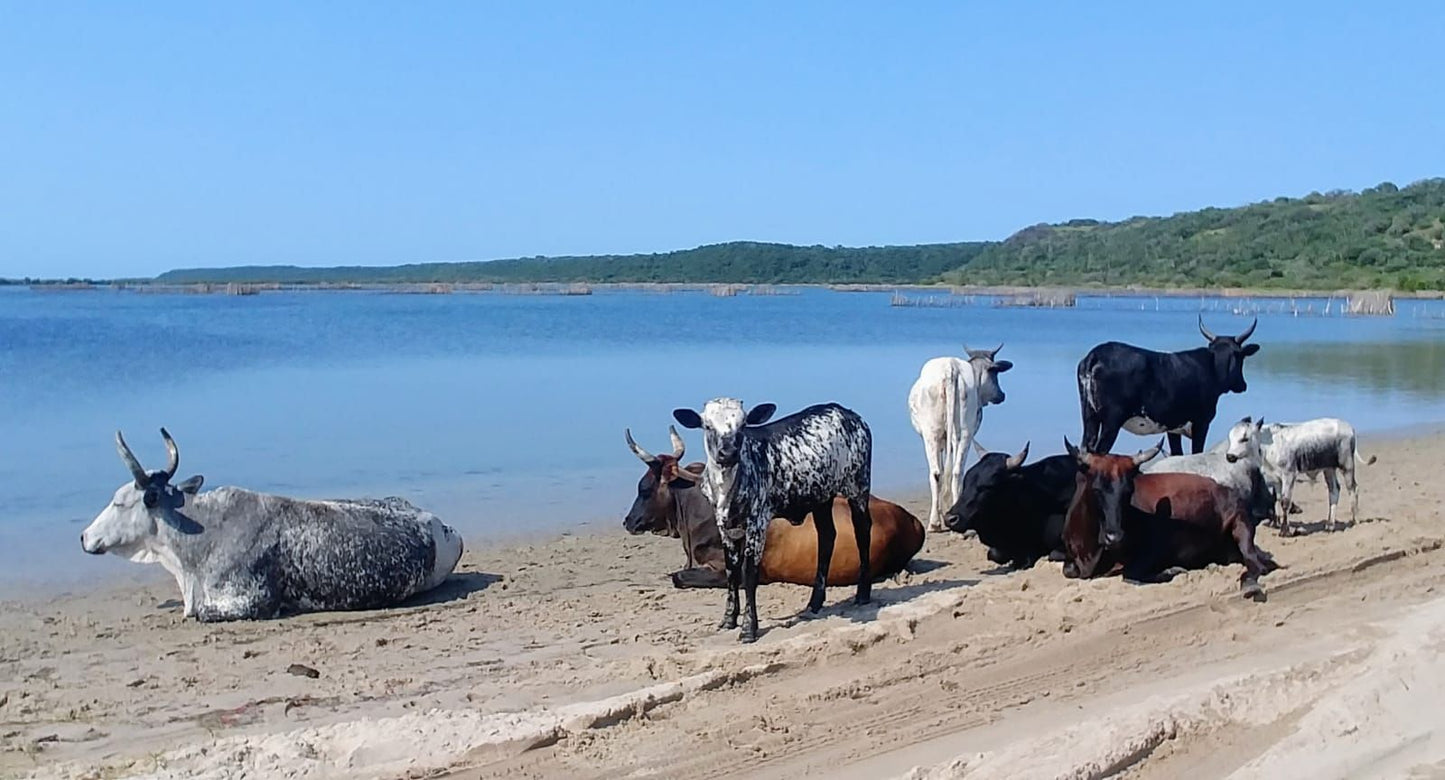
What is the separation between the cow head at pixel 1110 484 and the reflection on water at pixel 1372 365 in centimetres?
1815

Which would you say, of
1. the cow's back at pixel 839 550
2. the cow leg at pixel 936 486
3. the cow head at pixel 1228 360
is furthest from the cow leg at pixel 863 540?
the cow head at pixel 1228 360

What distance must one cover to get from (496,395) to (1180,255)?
3443 inches

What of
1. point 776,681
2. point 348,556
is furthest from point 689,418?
point 348,556

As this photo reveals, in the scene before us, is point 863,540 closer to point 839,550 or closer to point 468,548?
point 839,550

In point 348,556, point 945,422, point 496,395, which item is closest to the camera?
point 348,556

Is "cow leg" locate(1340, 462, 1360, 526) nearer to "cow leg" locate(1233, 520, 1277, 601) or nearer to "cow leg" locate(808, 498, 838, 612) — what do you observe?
"cow leg" locate(1233, 520, 1277, 601)

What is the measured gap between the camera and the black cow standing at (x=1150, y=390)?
13.2 m

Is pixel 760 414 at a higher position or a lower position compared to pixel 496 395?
higher

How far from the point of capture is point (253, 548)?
368 inches

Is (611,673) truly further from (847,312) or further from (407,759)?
(847,312)

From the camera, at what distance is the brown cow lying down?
32.0ft

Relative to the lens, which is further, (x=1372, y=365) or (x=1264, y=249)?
(x=1264, y=249)

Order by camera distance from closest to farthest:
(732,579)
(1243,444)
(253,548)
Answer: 1. (732,579)
2. (253,548)
3. (1243,444)

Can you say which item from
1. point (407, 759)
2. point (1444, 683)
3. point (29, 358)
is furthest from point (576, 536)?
point (29, 358)
